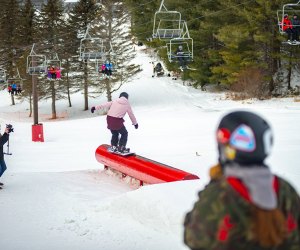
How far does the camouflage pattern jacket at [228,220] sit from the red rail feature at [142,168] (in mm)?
5893

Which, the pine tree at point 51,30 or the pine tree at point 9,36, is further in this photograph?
the pine tree at point 9,36

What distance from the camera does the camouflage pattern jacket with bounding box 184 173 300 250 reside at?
6.95ft

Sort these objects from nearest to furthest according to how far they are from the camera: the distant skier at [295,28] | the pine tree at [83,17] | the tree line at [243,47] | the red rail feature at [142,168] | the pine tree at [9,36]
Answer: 1. the red rail feature at [142,168]
2. the distant skier at [295,28]
3. the tree line at [243,47]
4. the pine tree at [83,17]
5. the pine tree at [9,36]

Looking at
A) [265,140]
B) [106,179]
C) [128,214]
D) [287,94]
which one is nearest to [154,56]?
[287,94]

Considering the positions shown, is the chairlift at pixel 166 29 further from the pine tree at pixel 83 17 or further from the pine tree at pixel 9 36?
the pine tree at pixel 9 36

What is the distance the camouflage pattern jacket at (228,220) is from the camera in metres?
2.12

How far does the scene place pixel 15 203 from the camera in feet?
26.9

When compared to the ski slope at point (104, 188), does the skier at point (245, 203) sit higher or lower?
higher

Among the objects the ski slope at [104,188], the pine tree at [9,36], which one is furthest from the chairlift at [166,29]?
the pine tree at [9,36]

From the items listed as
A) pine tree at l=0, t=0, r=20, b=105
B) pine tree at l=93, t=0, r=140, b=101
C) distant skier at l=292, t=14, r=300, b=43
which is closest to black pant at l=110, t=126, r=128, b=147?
distant skier at l=292, t=14, r=300, b=43

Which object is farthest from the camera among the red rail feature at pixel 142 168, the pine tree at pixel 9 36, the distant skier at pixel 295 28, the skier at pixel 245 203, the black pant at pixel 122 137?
the pine tree at pixel 9 36

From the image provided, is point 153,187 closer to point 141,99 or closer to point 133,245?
point 133,245

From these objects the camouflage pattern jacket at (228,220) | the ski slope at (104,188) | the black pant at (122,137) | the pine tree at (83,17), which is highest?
the pine tree at (83,17)

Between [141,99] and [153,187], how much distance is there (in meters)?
32.9
